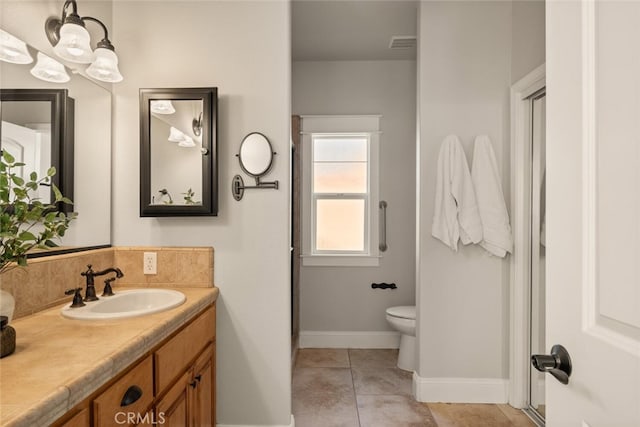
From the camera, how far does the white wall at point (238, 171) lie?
6.93ft

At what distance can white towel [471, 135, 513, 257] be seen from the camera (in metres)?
2.51

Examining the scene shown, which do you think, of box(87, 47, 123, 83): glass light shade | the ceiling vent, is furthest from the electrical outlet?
the ceiling vent

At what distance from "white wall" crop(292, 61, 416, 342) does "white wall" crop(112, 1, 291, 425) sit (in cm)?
166

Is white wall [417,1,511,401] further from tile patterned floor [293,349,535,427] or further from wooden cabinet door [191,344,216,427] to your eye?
wooden cabinet door [191,344,216,427]

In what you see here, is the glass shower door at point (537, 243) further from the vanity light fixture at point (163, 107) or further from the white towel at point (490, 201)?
the vanity light fixture at point (163, 107)

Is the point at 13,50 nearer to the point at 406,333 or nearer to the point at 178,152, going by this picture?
the point at 178,152

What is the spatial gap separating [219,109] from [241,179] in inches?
15.8

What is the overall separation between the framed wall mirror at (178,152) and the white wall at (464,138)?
1.44 metres

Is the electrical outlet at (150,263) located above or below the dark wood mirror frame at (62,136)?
below

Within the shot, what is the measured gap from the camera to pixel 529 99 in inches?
98.4

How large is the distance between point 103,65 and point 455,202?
2.14 m
